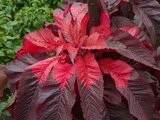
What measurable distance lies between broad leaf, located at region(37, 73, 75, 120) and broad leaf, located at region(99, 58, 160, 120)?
19 cm

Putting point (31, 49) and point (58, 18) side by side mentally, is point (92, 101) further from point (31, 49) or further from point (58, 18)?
point (58, 18)

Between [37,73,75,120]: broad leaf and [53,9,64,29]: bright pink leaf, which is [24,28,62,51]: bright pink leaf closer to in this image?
[53,9,64,29]: bright pink leaf

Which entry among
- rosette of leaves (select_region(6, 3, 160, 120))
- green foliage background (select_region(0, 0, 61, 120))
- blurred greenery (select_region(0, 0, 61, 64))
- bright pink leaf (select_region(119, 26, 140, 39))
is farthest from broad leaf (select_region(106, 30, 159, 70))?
Result: blurred greenery (select_region(0, 0, 61, 64))

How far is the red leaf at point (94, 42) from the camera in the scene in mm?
1483

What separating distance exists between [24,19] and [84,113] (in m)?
1.94

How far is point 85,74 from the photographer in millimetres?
1439

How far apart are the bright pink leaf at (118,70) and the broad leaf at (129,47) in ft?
0.17

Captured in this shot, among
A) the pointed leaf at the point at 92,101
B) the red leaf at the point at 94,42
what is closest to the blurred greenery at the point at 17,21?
the red leaf at the point at 94,42

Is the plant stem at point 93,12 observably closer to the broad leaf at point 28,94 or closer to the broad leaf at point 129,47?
the broad leaf at point 129,47

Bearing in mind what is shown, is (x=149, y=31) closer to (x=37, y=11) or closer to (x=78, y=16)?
(x=78, y=16)

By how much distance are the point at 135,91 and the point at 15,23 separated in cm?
163

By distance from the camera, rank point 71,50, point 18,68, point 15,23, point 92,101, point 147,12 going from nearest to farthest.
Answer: point 92,101 < point 71,50 < point 18,68 < point 147,12 < point 15,23

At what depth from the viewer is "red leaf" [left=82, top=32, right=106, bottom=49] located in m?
1.48

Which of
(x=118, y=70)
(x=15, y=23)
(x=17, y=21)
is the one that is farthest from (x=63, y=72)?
(x=17, y=21)
